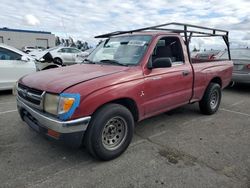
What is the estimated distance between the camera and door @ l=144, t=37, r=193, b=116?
3.74 m

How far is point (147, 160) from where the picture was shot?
331 cm

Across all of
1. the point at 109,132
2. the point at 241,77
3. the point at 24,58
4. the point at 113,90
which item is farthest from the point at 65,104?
the point at 241,77

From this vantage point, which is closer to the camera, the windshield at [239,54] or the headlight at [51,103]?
the headlight at [51,103]

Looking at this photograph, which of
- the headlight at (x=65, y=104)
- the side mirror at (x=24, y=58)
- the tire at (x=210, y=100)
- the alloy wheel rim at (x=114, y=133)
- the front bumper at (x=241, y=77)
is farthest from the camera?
the front bumper at (x=241, y=77)

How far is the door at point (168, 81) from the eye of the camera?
147 inches

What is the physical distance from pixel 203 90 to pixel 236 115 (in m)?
1.20

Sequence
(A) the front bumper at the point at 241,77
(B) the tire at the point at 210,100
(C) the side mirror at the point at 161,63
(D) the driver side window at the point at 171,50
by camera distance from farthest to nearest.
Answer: (A) the front bumper at the point at 241,77
(B) the tire at the point at 210,100
(D) the driver side window at the point at 171,50
(C) the side mirror at the point at 161,63

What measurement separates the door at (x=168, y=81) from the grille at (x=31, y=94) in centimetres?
157

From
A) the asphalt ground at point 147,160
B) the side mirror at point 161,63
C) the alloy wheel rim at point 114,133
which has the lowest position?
the asphalt ground at point 147,160

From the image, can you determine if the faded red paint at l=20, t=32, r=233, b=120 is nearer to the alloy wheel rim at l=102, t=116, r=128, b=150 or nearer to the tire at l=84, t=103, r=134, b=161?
the tire at l=84, t=103, r=134, b=161

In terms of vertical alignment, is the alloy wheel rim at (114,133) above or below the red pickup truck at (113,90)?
below

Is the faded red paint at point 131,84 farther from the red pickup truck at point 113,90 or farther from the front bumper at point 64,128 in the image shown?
the front bumper at point 64,128

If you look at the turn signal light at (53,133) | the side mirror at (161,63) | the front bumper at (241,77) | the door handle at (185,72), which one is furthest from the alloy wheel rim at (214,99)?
the turn signal light at (53,133)

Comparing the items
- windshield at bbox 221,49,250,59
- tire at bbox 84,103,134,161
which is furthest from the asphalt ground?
windshield at bbox 221,49,250,59
